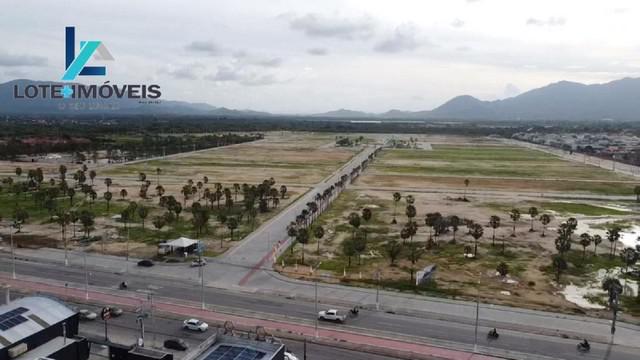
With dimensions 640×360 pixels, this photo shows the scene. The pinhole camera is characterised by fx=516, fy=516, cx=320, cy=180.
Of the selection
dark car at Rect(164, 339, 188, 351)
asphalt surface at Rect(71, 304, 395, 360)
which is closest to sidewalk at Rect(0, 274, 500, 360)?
asphalt surface at Rect(71, 304, 395, 360)

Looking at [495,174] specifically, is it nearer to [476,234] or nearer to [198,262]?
[476,234]

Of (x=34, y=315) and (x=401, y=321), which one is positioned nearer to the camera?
(x=34, y=315)

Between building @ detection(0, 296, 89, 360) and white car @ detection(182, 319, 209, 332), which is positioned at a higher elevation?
building @ detection(0, 296, 89, 360)

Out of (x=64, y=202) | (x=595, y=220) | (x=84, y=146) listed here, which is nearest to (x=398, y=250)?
(x=595, y=220)

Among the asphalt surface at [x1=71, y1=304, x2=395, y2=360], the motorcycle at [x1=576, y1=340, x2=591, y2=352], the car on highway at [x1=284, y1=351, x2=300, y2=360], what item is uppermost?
the car on highway at [x1=284, y1=351, x2=300, y2=360]

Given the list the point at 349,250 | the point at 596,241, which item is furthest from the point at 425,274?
the point at 596,241

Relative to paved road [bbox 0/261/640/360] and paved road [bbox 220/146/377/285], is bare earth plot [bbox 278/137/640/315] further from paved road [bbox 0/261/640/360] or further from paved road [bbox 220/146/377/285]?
paved road [bbox 0/261/640/360]

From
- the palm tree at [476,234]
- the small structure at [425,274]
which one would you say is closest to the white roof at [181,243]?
the small structure at [425,274]
